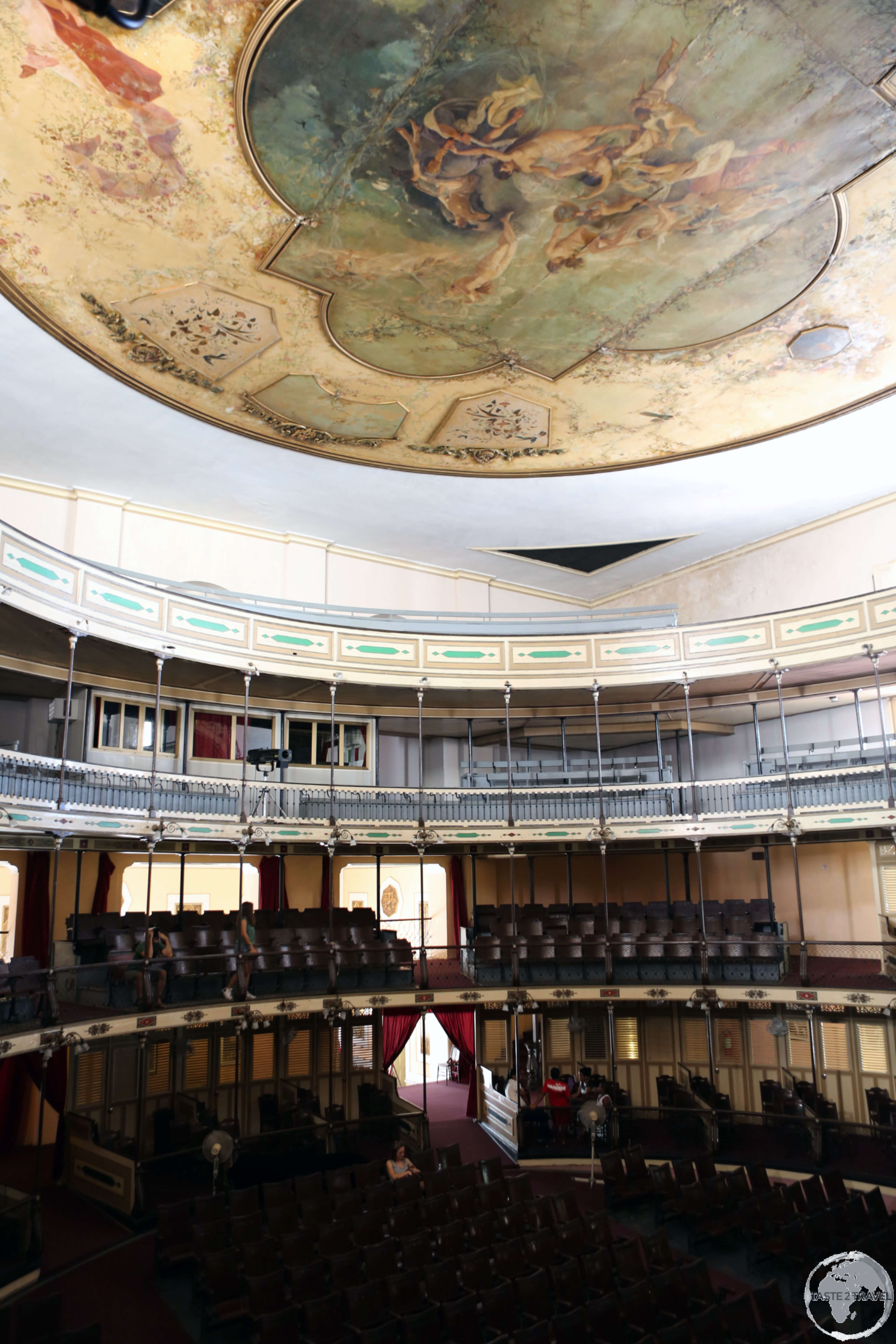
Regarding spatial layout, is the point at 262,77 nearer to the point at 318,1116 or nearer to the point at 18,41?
the point at 18,41

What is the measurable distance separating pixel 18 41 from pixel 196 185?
262cm

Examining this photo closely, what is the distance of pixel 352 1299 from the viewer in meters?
10.2

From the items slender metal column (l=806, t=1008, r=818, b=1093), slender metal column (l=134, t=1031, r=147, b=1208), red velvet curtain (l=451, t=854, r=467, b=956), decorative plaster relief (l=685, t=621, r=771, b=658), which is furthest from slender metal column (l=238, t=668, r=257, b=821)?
slender metal column (l=806, t=1008, r=818, b=1093)

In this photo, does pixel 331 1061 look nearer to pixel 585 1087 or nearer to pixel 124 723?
pixel 585 1087

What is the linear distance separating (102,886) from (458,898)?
9.83 meters

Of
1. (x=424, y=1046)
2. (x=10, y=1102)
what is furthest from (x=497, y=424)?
(x=10, y=1102)

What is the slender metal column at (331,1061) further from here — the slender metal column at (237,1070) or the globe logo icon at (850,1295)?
the globe logo icon at (850,1295)

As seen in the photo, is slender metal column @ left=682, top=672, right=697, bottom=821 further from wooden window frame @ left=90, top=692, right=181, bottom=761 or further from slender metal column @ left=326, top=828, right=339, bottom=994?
wooden window frame @ left=90, top=692, right=181, bottom=761

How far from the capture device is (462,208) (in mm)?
13211

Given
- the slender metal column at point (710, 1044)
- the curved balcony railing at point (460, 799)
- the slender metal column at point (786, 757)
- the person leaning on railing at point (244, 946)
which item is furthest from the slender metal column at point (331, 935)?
the slender metal column at point (786, 757)

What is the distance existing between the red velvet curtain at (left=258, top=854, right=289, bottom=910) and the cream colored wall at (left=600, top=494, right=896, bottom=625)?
41.6 feet

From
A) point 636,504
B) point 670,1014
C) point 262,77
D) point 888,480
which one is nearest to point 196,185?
point 262,77

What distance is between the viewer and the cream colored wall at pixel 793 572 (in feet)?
69.8

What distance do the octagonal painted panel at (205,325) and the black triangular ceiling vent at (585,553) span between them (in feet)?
33.6
